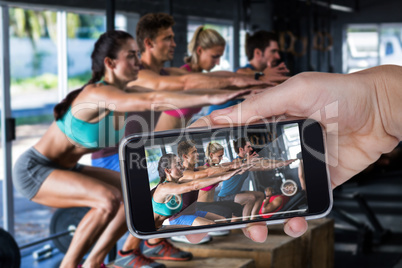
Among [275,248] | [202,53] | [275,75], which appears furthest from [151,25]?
[275,248]

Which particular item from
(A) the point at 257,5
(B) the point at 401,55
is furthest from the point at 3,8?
(B) the point at 401,55

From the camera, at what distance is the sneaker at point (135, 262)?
6.84 ft

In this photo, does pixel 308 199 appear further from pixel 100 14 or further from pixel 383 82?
pixel 100 14

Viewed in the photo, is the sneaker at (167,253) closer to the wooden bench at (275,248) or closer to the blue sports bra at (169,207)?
the wooden bench at (275,248)

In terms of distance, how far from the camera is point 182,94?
7.09 feet

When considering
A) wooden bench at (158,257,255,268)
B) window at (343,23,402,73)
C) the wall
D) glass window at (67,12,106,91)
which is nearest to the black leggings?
wooden bench at (158,257,255,268)

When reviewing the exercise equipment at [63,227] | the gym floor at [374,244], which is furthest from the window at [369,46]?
the exercise equipment at [63,227]

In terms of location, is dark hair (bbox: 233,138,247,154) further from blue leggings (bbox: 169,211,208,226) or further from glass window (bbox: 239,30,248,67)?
glass window (bbox: 239,30,248,67)

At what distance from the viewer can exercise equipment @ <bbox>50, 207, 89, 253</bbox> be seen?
8.39 ft

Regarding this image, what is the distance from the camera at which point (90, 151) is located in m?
2.14

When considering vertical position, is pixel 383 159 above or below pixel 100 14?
below

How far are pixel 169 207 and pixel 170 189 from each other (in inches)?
1.0

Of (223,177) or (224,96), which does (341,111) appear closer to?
(223,177)

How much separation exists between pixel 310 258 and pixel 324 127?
6.15 feet
